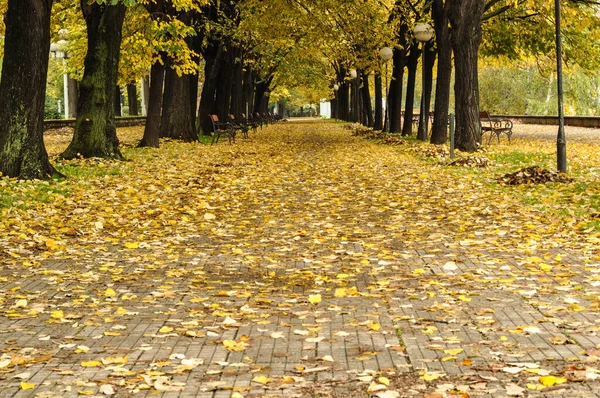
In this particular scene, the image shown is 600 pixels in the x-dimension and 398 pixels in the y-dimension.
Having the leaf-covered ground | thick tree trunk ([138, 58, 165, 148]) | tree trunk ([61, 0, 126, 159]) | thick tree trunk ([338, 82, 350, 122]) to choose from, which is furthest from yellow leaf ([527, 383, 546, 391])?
thick tree trunk ([338, 82, 350, 122])

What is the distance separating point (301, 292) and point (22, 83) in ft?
36.5

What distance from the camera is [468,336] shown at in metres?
5.88

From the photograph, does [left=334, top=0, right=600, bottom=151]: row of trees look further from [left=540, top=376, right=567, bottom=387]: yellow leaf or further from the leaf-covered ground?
[left=540, top=376, right=567, bottom=387]: yellow leaf

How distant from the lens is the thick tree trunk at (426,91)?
103ft

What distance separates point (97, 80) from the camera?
2164cm

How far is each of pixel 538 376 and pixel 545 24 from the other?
30.7 meters

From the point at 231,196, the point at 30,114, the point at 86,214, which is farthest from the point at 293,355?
the point at 30,114

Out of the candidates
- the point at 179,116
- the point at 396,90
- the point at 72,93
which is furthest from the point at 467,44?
the point at 72,93

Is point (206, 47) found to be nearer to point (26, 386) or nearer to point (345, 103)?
point (26, 386)

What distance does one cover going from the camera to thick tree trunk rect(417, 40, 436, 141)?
103 feet

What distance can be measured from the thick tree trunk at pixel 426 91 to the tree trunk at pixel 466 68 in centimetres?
567

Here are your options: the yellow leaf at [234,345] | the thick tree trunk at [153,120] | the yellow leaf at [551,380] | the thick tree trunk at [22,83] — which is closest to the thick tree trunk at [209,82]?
the thick tree trunk at [153,120]

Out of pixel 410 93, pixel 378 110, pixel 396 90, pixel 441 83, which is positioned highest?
pixel 396 90

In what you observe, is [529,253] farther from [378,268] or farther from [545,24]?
[545,24]
